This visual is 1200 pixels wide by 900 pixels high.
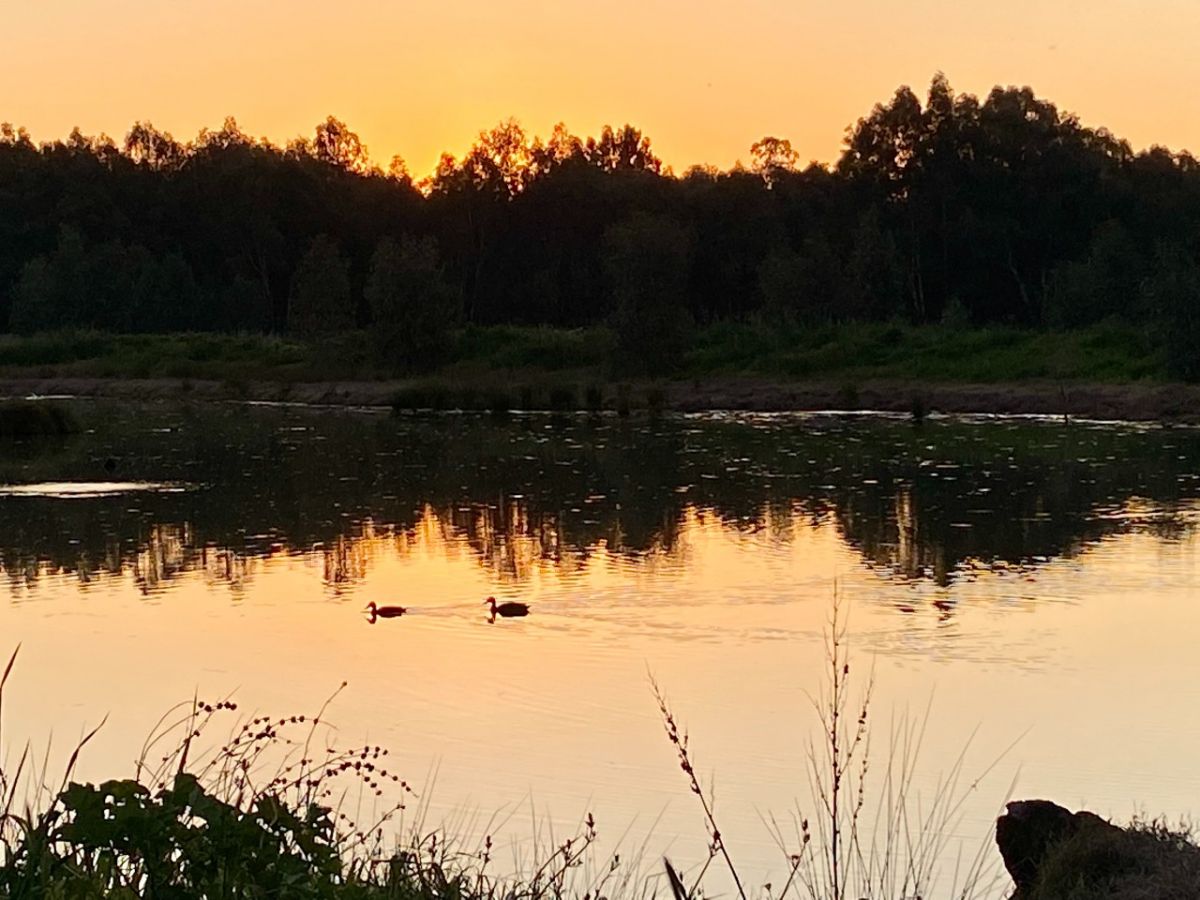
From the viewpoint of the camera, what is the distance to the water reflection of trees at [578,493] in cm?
1780

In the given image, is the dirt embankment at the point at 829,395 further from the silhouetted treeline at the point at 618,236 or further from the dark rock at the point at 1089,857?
the dark rock at the point at 1089,857

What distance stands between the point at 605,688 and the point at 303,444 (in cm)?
2209

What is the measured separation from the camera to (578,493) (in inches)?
911

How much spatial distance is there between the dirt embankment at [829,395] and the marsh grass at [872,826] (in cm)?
2649

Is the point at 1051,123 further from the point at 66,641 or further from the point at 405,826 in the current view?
the point at 405,826

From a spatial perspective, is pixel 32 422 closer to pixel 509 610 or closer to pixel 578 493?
pixel 578 493

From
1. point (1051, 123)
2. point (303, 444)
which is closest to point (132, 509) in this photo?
point (303, 444)

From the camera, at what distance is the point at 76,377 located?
54531 millimetres

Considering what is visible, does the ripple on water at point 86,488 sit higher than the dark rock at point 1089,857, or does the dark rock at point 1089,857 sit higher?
the ripple on water at point 86,488

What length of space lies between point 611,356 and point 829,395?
677 centimetres

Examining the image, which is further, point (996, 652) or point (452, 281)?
point (452, 281)

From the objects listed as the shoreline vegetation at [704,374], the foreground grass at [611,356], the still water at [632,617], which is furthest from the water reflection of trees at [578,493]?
the foreground grass at [611,356]

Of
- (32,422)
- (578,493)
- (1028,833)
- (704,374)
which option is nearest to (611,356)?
(704,374)

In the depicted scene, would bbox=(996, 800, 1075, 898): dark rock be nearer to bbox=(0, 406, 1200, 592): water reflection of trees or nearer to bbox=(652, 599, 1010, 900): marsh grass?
bbox=(652, 599, 1010, 900): marsh grass
